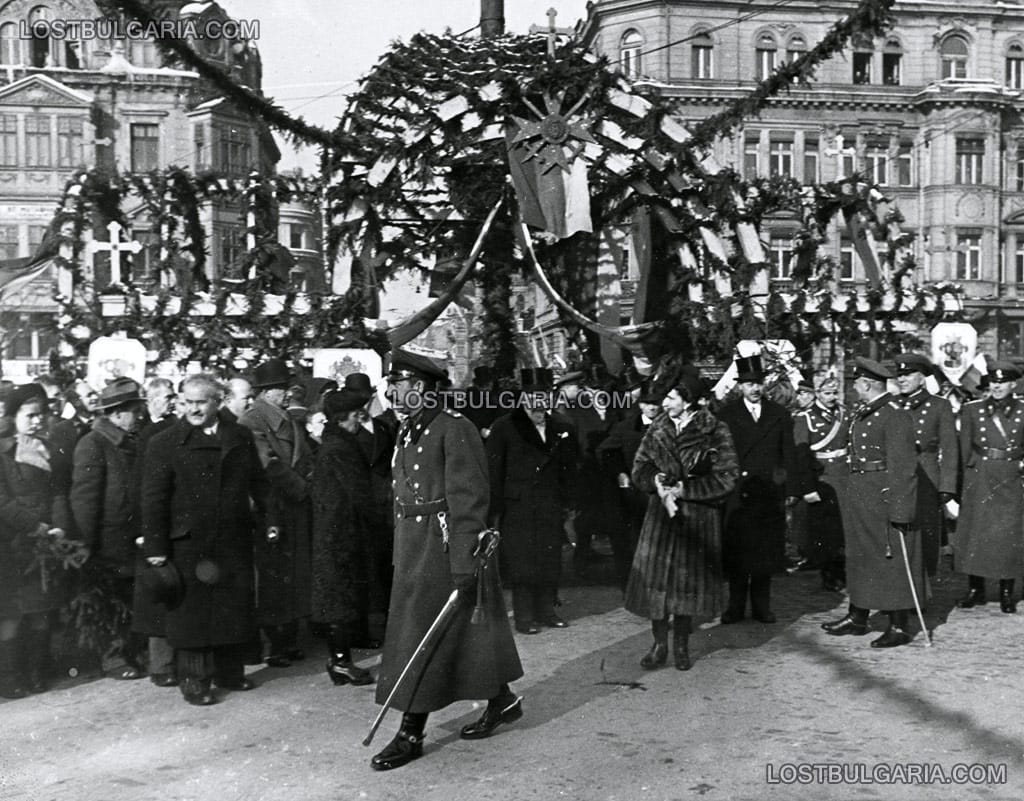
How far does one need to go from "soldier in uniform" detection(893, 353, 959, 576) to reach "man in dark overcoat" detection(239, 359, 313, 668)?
4.71 m

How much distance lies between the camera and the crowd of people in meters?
5.63

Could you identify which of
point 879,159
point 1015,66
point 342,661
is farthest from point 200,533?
point 1015,66

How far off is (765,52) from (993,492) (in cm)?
3298

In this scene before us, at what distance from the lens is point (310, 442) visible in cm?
805

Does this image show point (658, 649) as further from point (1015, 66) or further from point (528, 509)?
point (1015, 66)

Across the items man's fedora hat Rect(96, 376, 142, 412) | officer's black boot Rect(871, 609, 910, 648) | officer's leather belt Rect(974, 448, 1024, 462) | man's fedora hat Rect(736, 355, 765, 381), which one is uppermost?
man's fedora hat Rect(736, 355, 765, 381)

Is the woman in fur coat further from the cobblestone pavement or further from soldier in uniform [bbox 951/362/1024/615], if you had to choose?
soldier in uniform [bbox 951/362/1024/615]

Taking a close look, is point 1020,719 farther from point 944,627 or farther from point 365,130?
point 365,130

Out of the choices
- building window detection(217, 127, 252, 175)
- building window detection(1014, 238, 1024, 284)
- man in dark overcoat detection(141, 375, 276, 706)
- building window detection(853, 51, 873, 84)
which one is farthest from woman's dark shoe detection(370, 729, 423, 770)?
building window detection(1014, 238, 1024, 284)

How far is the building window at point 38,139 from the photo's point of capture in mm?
40969

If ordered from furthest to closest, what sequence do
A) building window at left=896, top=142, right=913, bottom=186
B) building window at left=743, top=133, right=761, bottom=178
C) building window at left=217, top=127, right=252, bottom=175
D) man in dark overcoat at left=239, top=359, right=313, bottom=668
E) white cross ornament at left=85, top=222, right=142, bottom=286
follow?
building window at left=896, top=142, right=913, bottom=186, building window at left=217, top=127, right=252, bottom=175, building window at left=743, top=133, right=761, bottom=178, white cross ornament at left=85, top=222, right=142, bottom=286, man in dark overcoat at left=239, top=359, right=313, bottom=668

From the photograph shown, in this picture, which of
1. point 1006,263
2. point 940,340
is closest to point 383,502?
point 940,340

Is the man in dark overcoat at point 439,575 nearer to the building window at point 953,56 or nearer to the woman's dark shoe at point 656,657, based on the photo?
the woman's dark shoe at point 656,657

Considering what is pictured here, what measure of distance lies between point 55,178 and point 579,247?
33442 millimetres
